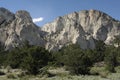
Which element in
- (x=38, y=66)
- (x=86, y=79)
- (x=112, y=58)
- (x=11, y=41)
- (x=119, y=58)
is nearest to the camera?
(x=86, y=79)

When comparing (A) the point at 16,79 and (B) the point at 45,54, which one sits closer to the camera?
(A) the point at 16,79

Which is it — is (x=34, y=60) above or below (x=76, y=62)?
above

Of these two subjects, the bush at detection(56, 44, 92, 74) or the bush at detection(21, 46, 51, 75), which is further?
the bush at detection(56, 44, 92, 74)

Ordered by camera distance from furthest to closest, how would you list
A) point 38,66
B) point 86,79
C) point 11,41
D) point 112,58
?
1. point 11,41
2. point 112,58
3. point 38,66
4. point 86,79

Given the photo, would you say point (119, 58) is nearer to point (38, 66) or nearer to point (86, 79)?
point (38, 66)

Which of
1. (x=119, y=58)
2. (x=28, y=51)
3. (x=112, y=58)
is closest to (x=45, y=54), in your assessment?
(x=28, y=51)

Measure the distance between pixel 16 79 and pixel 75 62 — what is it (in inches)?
544

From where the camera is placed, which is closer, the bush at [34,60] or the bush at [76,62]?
the bush at [34,60]

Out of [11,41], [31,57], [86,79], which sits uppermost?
[11,41]

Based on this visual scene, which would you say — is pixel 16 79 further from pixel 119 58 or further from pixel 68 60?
pixel 119 58

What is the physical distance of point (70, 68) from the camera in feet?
182

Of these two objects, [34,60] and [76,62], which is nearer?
[34,60]

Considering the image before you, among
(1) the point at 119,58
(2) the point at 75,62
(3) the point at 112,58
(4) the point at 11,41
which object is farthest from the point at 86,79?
(4) the point at 11,41

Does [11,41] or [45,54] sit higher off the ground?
[11,41]
